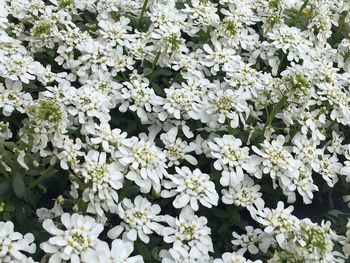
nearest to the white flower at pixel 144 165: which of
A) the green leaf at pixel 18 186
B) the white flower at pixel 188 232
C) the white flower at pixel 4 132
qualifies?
the white flower at pixel 188 232

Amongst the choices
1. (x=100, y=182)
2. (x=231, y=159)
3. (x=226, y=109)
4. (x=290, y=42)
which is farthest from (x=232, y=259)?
(x=290, y=42)

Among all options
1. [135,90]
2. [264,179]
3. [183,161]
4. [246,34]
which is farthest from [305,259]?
[246,34]

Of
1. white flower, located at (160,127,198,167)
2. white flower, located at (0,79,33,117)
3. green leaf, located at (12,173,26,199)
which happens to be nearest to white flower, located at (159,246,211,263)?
white flower, located at (160,127,198,167)

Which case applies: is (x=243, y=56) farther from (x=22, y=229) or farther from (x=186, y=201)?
(x=22, y=229)

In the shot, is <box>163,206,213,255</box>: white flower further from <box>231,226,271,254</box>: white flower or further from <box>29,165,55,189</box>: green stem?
<box>29,165,55,189</box>: green stem

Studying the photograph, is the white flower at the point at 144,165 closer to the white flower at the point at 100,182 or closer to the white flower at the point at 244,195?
the white flower at the point at 100,182

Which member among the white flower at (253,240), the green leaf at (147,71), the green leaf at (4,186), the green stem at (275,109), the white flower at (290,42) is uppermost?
the white flower at (290,42)

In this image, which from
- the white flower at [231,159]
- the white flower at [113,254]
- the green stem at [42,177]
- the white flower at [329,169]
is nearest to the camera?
the white flower at [113,254]
